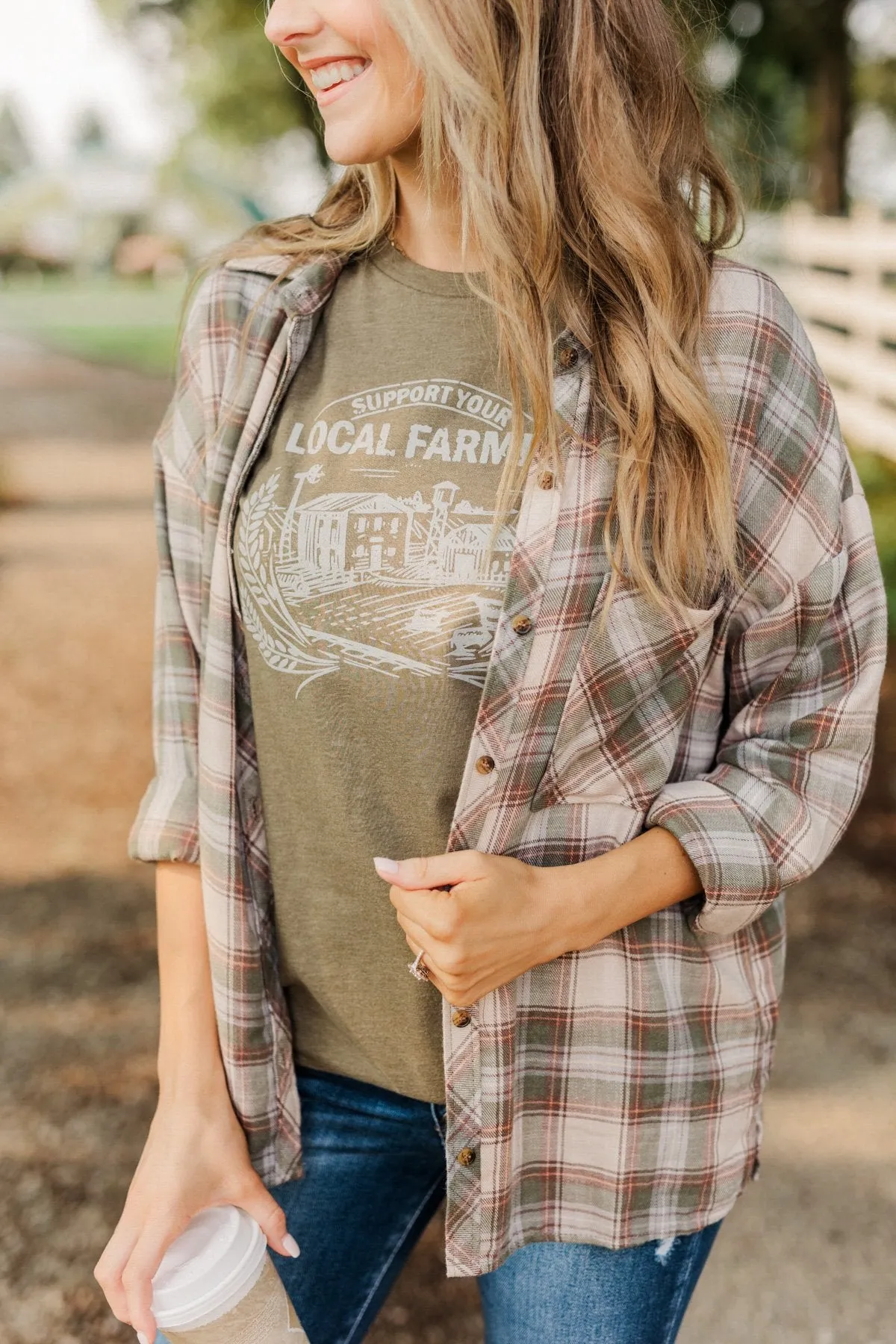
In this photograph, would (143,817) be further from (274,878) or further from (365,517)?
(365,517)

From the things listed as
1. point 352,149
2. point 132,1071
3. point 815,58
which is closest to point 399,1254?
point 352,149

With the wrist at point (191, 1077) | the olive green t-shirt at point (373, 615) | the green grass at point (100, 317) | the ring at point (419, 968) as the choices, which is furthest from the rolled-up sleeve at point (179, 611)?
the green grass at point (100, 317)

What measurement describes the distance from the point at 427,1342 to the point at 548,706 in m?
1.50

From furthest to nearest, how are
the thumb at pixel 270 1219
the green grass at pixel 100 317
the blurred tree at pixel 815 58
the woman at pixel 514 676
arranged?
the green grass at pixel 100 317
the blurred tree at pixel 815 58
the thumb at pixel 270 1219
the woman at pixel 514 676

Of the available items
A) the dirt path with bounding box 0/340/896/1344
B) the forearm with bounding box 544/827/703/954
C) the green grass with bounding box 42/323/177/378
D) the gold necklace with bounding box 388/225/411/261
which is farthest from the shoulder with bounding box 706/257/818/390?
the green grass with bounding box 42/323/177/378

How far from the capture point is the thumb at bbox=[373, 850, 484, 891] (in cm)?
134

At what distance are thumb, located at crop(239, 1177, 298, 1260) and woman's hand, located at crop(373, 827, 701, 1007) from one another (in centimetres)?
38

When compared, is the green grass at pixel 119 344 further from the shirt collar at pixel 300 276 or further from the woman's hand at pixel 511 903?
the woman's hand at pixel 511 903

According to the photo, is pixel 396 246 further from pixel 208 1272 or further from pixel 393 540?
pixel 208 1272

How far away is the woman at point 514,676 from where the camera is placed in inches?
55.4

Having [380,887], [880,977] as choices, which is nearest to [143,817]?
[380,887]

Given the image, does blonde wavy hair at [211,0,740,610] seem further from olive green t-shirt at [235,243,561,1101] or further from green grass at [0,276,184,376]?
green grass at [0,276,184,376]

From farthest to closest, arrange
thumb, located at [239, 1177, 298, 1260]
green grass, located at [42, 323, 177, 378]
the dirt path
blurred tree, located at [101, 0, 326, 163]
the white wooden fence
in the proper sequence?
1. green grass, located at [42, 323, 177, 378]
2. blurred tree, located at [101, 0, 326, 163]
3. the white wooden fence
4. the dirt path
5. thumb, located at [239, 1177, 298, 1260]

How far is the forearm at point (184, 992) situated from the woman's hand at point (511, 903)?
1.12 ft
